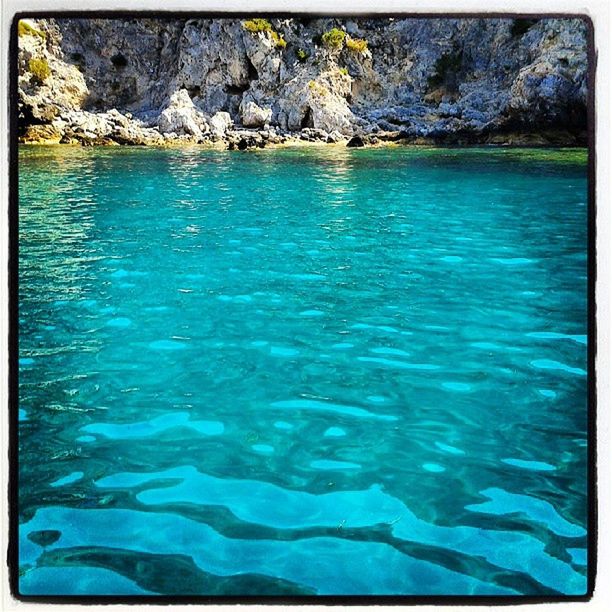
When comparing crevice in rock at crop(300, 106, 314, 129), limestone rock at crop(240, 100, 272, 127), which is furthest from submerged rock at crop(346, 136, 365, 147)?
limestone rock at crop(240, 100, 272, 127)

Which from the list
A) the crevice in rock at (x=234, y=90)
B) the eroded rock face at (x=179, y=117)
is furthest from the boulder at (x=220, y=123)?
the eroded rock face at (x=179, y=117)

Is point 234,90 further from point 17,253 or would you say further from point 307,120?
point 17,253

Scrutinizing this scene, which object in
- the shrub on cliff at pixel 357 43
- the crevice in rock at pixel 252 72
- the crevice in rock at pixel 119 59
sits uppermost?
the crevice in rock at pixel 252 72

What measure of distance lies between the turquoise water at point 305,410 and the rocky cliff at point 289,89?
2851mm

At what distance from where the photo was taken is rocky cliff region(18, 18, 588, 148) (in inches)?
435

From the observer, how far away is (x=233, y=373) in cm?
447

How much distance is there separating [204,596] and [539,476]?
5.46ft

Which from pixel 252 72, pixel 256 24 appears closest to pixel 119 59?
pixel 256 24

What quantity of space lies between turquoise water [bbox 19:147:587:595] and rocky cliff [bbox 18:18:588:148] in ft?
9.35

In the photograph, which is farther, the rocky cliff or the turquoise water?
the rocky cliff

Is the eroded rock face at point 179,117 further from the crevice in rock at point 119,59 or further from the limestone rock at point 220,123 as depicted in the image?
the crevice in rock at point 119,59

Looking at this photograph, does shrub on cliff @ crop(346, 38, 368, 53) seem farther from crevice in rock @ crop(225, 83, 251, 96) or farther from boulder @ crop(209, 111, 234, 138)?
crevice in rock @ crop(225, 83, 251, 96)

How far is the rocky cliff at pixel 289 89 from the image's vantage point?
11.1 m

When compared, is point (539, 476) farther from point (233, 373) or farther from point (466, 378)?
point (233, 373)
